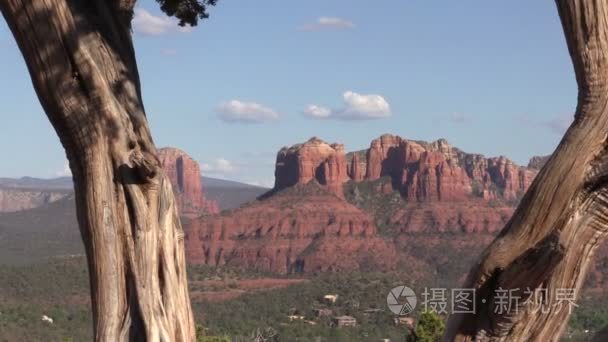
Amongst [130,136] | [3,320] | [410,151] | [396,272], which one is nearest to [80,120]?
[130,136]

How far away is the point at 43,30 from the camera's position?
6.00m

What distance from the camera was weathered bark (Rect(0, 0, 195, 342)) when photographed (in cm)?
602

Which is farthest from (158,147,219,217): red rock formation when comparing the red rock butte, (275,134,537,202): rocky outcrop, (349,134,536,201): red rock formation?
(349,134,536,201): red rock formation

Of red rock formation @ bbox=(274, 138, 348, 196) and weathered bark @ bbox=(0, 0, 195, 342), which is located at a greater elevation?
red rock formation @ bbox=(274, 138, 348, 196)

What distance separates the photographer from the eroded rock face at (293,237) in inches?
3880

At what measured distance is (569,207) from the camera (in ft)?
15.6

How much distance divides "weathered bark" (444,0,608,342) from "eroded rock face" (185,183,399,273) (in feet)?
293

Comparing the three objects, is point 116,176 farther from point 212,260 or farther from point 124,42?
point 212,260

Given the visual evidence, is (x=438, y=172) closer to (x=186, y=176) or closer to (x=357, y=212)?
(x=357, y=212)

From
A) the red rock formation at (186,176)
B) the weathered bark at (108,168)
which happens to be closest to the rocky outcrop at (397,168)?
the red rock formation at (186,176)

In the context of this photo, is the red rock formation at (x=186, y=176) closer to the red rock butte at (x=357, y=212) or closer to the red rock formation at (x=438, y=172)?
the red rock butte at (x=357, y=212)

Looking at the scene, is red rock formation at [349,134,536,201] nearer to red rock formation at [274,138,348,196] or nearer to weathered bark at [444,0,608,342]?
red rock formation at [274,138,348,196]

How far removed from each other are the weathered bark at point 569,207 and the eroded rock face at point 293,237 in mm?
89249

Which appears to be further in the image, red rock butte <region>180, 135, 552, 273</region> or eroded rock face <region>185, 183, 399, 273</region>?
eroded rock face <region>185, 183, 399, 273</region>
